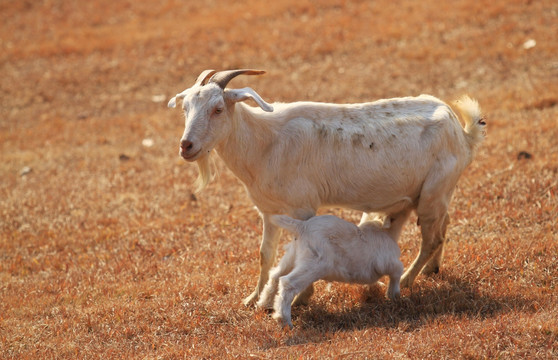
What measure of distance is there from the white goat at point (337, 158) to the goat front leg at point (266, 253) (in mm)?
12

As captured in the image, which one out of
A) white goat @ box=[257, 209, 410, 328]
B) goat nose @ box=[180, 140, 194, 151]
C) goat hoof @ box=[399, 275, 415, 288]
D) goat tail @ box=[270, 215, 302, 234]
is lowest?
goat hoof @ box=[399, 275, 415, 288]

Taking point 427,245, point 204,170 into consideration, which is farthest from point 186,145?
point 427,245

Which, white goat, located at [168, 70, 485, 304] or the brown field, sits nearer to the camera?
the brown field

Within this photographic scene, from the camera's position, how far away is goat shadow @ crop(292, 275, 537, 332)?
6223mm

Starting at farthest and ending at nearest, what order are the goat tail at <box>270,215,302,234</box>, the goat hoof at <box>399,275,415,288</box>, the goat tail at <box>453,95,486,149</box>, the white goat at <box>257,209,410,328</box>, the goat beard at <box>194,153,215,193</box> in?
1. the goat tail at <box>453,95,486,149</box>
2. the goat hoof at <box>399,275,415,288</box>
3. the goat beard at <box>194,153,215,193</box>
4. the goat tail at <box>270,215,302,234</box>
5. the white goat at <box>257,209,410,328</box>

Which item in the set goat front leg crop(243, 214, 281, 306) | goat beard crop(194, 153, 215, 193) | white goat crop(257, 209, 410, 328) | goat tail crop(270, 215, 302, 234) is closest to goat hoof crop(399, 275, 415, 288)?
white goat crop(257, 209, 410, 328)

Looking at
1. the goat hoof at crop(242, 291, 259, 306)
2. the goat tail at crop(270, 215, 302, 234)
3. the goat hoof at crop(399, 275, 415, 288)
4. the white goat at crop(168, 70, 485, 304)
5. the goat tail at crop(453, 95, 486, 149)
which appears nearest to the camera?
the goat tail at crop(270, 215, 302, 234)

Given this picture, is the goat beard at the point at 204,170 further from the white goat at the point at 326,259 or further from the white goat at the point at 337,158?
the white goat at the point at 326,259

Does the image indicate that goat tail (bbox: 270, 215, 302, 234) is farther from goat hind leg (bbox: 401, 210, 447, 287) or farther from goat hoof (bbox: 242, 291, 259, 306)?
goat hind leg (bbox: 401, 210, 447, 287)

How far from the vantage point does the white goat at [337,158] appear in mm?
6793

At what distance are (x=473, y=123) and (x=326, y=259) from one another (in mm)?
2615

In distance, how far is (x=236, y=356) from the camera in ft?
18.3

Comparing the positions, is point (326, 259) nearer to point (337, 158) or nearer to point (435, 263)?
point (337, 158)

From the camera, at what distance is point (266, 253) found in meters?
7.20
